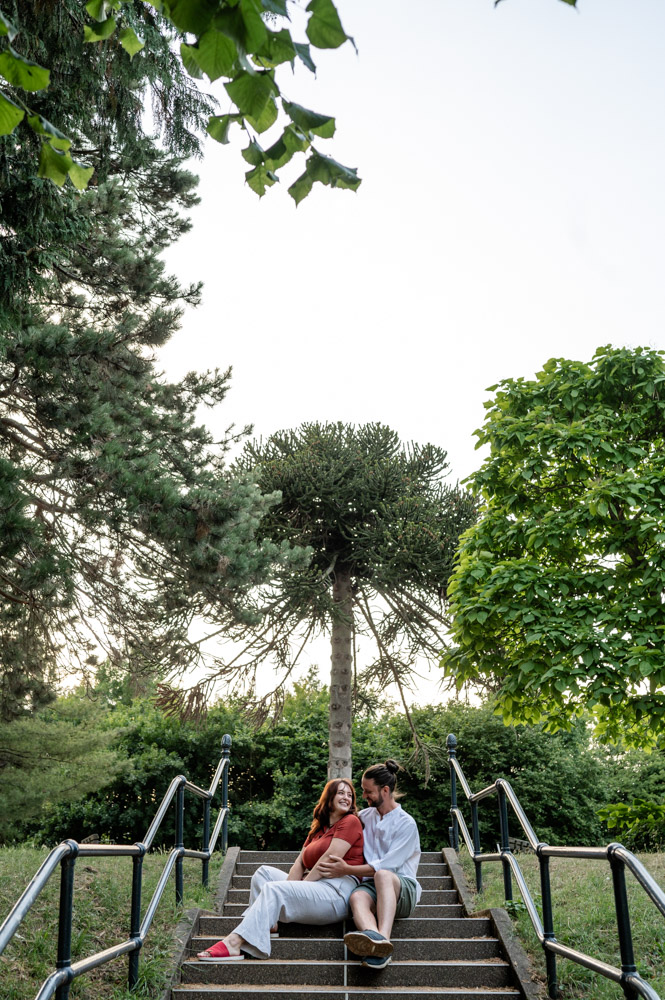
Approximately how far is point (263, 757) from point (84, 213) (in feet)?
32.3

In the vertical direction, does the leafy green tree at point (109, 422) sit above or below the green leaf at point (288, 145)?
above

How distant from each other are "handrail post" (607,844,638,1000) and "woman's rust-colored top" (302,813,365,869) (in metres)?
2.48

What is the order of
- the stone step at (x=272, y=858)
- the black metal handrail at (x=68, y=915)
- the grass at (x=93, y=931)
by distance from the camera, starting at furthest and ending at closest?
1. the stone step at (x=272, y=858)
2. the grass at (x=93, y=931)
3. the black metal handrail at (x=68, y=915)

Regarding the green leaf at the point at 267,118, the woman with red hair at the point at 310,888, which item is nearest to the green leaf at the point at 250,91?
the green leaf at the point at 267,118

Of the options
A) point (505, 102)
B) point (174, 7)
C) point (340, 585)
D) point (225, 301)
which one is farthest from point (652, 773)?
point (174, 7)

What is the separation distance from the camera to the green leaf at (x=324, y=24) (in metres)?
2.04

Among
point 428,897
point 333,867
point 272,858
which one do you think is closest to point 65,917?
point 333,867

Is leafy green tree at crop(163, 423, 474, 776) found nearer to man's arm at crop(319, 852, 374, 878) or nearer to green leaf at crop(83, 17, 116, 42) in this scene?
man's arm at crop(319, 852, 374, 878)

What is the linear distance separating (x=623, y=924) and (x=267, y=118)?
350cm

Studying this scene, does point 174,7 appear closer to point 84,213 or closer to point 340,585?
point 84,213

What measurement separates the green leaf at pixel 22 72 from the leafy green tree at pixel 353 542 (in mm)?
10181

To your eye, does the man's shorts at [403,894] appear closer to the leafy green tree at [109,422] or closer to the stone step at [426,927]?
the stone step at [426,927]

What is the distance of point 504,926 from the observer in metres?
5.80

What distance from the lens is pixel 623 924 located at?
12.2 ft
